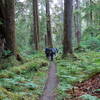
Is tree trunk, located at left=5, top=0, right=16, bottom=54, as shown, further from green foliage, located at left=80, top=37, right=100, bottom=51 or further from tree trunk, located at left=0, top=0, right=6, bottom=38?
green foliage, located at left=80, top=37, right=100, bottom=51

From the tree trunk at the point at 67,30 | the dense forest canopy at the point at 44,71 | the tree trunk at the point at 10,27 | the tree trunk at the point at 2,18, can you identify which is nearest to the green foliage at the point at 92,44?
the dense forest canopy at the point at 44,71

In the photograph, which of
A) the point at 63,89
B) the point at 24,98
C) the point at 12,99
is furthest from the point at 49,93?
the point at 12,99

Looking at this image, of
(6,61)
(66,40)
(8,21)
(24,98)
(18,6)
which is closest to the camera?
(24,98)

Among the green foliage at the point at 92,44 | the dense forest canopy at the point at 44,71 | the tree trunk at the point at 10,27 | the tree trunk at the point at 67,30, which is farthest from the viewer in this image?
the green foliage at the point at 92,44

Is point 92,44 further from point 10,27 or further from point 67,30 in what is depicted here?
point 10,27

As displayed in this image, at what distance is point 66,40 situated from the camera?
1402 centimetres

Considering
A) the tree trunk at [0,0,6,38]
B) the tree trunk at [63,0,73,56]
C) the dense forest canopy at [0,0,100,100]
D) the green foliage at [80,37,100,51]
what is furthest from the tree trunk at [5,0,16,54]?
the green foliage at [80,37,100,51]

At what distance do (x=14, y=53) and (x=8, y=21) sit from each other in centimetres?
199

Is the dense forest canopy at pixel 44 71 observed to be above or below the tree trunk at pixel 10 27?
below

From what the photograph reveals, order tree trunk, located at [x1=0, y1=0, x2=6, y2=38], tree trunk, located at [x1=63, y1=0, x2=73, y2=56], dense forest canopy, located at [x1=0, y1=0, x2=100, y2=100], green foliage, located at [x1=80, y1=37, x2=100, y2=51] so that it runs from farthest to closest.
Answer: green foliage, located at [x1=80, y1=37, x2=100, y2=51], tree trunk, located at [x1=63, y1=0, x2=73, y2=56], tree trunk, located at [x1=0, y1=0, x2=6, y2=38], dense forest canopy, located at [x1=0, y1=0, x2=100, y2=100]

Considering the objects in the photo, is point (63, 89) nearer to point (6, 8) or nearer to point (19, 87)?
point (19, 87)

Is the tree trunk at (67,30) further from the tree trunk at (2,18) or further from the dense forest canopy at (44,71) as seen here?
the tree trunk at (2,18)

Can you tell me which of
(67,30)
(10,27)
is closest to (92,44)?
(67,30)

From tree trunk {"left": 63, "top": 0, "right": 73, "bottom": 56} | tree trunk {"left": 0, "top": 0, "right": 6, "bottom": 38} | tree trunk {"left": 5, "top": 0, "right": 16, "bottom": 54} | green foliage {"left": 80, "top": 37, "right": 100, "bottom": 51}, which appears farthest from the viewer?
green foliage {"left": 80, "top": 37, "right": 100, "bottom": 51}
